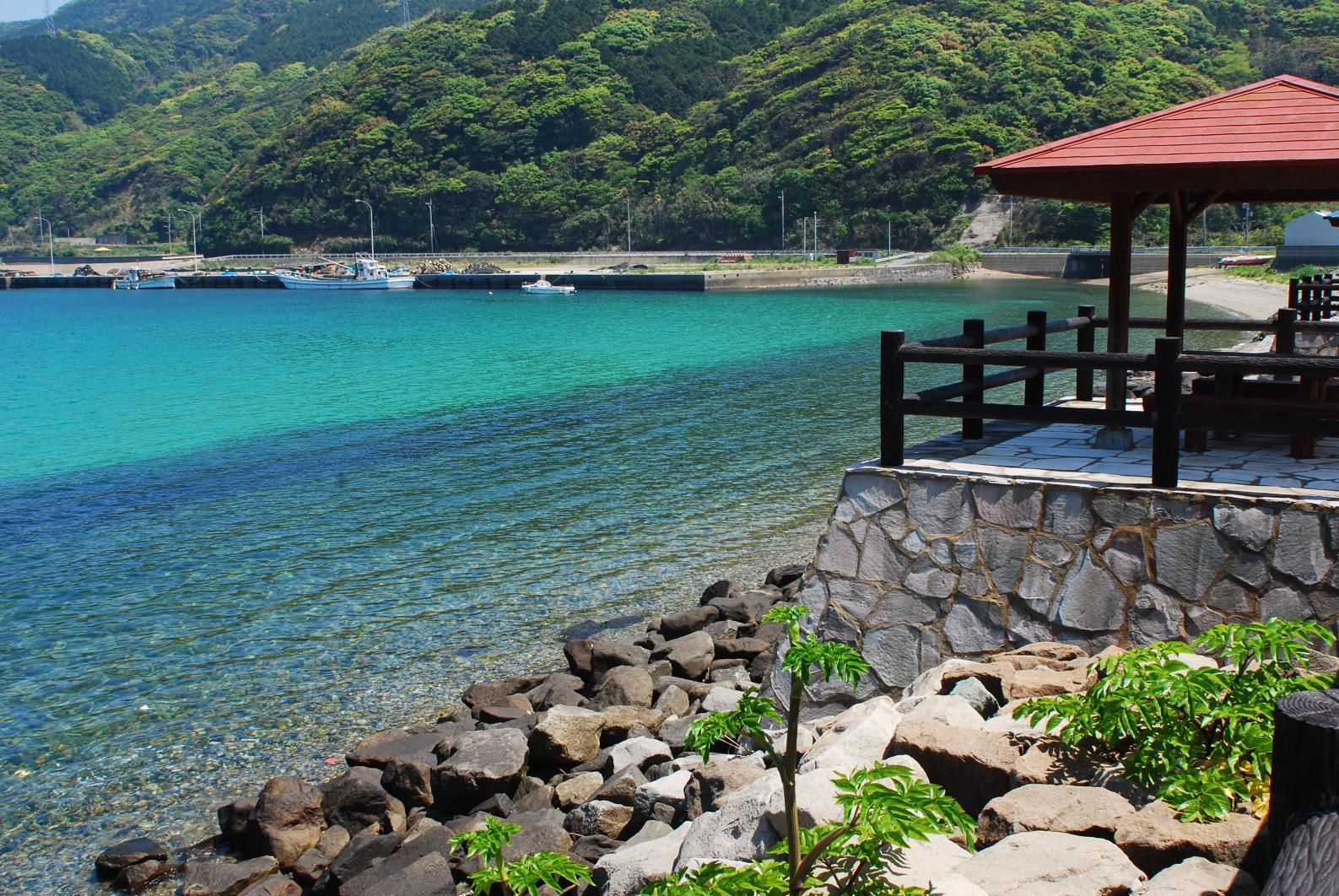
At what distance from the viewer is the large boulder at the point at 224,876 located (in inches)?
240

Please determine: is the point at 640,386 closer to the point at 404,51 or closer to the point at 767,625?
the point at 767,625

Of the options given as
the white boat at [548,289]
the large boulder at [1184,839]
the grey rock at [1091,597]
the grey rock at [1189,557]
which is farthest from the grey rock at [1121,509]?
the white boat at [548,289]

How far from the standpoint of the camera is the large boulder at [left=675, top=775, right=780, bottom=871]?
421cm

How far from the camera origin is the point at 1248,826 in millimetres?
3723

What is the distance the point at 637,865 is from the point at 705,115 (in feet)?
463

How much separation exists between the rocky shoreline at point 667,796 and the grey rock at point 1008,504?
2.38 feet

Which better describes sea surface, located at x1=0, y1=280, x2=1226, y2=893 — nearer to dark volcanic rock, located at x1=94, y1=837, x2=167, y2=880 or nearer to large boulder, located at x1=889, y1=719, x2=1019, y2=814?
dark volcanic rock, located at x1=94, y1=837, x2=167, y2=880

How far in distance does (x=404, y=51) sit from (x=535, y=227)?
163 ft

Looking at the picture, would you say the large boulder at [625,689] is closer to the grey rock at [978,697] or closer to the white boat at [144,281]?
the grey rock at [978,697]

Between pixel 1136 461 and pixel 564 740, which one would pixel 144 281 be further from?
pixel 1136 461

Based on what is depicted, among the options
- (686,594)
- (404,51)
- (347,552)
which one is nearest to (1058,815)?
(686,594)

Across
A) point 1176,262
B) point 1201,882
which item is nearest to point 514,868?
point 1201,882

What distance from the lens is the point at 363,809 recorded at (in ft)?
21.7

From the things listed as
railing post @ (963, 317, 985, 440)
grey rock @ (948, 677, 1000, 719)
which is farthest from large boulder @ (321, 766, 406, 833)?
railing post @ (963, 317, 985, 440)
